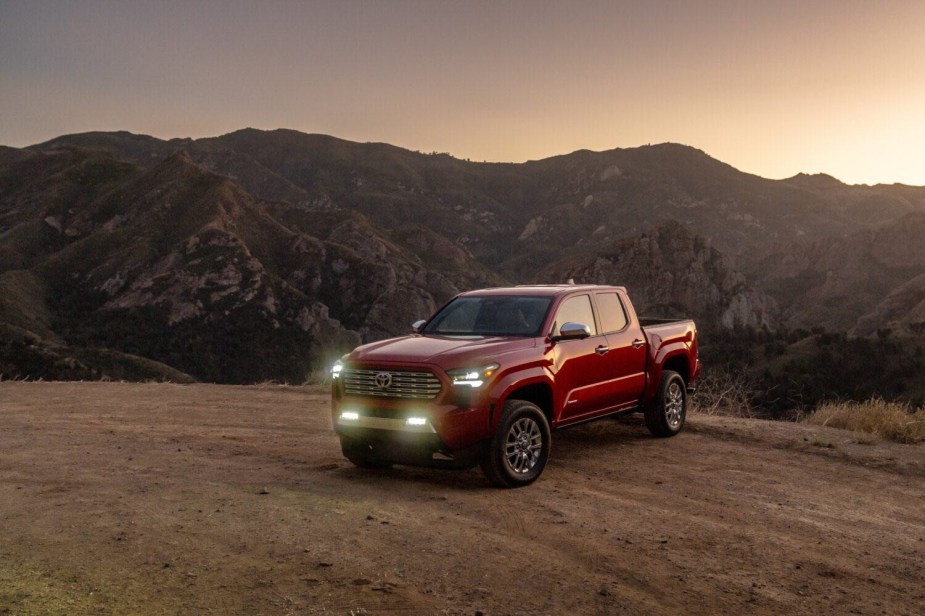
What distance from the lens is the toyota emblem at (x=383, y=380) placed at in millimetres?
7383

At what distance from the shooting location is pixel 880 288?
396 ft

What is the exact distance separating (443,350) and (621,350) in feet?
8.91

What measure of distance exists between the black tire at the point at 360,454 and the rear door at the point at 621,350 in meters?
2.88

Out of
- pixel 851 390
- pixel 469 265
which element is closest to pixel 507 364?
pixel 851 390

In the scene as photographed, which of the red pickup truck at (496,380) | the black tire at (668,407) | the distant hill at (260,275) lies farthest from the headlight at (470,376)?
the distant hill at (260,275)

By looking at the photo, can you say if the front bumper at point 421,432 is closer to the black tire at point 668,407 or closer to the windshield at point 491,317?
the windshield at point 491,317

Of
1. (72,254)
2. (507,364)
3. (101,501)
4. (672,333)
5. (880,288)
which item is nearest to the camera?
(101,501)

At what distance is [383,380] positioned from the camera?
7.42 m

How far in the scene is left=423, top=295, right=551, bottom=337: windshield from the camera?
8.34 metres

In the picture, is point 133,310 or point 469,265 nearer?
point 133,310

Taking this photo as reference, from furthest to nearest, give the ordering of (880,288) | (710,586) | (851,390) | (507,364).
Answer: (880,288)
(851,390)
(507,364)
(710,586)

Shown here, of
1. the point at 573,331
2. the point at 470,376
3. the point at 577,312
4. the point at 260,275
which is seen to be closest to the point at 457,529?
the point at 470,376

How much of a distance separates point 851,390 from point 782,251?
109 meters

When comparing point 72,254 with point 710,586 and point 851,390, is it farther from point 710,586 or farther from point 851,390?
point 710,586
